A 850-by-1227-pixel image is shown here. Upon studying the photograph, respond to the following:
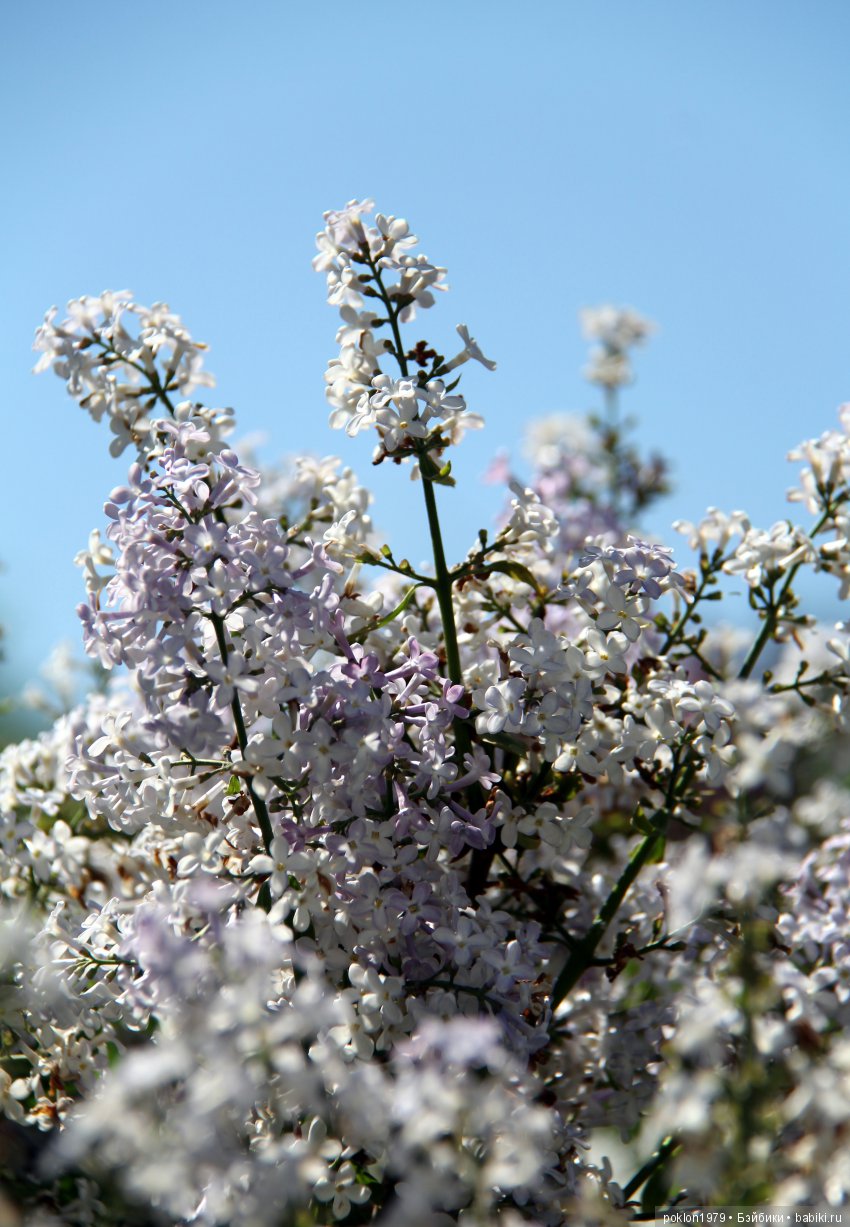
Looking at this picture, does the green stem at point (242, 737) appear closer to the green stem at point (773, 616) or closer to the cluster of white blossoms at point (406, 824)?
the cluster of white blossoms at point (406, 824)

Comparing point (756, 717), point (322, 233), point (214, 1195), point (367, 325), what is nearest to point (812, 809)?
point (756, 717)

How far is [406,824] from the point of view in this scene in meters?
1.10

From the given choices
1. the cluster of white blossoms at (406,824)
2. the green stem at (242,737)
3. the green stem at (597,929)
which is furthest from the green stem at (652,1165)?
the green stem at (242,737)

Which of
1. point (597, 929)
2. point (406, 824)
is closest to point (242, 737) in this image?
point (406, 824)

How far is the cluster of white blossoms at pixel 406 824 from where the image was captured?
0.80 meters

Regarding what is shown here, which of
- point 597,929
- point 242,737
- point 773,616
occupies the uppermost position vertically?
point 773,616

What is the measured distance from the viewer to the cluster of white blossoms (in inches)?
31.6

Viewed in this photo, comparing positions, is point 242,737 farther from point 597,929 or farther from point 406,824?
point 597,929

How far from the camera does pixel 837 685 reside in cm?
132

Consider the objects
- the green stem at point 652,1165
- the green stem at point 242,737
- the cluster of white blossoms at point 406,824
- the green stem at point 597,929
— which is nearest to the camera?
the cluster of white blossoms at point 406,824

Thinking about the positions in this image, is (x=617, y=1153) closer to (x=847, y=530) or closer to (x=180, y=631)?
(x=847, y=530)

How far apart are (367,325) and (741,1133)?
2.92 feet

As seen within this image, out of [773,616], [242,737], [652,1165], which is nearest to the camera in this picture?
[242,737]

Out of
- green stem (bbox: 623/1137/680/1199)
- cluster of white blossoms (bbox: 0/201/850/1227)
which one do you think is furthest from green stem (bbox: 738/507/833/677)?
green stem (bbox: 623/1137/680/1199)
